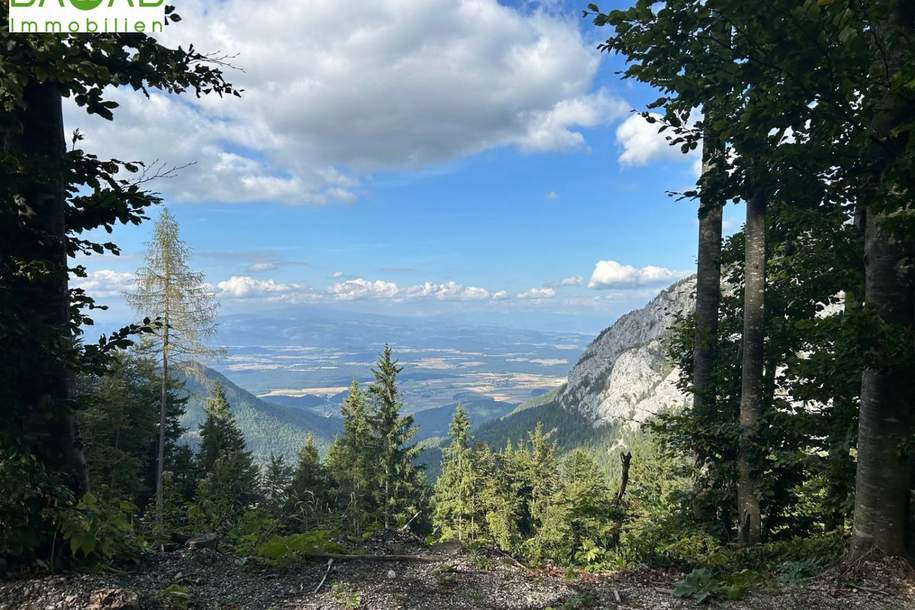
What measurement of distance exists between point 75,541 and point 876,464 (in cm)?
851

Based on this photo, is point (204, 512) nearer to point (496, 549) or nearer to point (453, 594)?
point (496, 549)

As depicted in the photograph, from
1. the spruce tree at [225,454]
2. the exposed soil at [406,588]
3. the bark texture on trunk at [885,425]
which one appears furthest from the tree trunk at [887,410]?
the spruce tree at [225,454]

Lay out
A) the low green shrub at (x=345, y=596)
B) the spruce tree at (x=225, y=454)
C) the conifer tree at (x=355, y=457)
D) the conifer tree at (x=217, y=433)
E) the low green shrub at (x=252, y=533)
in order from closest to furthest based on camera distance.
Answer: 1. the low green shrub at (x=345, y=596)
2. the low green shrub at (x=252, y=533)
3. the spruce tree at (x=225, y=454)
4. the conifer tree at (x=355, y=457)
5. the conifer tree at (x=217, y=433)

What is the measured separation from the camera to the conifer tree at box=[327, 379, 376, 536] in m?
41.3

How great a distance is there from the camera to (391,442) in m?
40.1

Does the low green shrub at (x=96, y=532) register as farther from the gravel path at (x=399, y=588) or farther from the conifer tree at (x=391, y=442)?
the conifer tree at (x=391, y=442)

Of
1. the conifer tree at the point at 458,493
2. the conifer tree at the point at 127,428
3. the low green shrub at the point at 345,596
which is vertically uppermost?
the low green shrub at the point at 345,596

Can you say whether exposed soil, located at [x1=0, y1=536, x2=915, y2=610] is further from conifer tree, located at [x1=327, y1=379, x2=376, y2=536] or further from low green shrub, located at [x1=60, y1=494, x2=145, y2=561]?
conifer tree, located at [x1=327, y1=379, x2=376, y2=536]

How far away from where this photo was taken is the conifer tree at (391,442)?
40062 mm

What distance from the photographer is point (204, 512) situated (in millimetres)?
10461

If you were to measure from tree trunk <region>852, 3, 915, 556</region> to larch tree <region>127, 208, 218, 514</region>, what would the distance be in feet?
78.6

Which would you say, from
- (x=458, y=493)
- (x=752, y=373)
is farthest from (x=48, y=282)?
(x=458, y=493)

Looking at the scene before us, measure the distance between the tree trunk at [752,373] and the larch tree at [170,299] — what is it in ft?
72.9

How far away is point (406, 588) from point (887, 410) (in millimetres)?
5575
